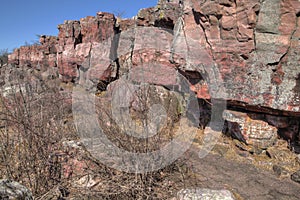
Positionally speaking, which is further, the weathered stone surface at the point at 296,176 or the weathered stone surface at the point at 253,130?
the weathered stone surface at the point at 253,130

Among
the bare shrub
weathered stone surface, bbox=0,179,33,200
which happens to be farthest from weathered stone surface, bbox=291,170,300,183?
weathered stone surface, bbox=0,179,33,200

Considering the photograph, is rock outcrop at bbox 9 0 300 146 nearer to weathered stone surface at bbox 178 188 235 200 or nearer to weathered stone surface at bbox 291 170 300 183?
weathered stone surface at bbox 291 170 300 183

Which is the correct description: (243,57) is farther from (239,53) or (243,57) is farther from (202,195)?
(202,195)

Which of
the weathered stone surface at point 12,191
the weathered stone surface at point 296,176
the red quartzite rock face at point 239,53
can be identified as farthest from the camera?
the red quartzite rock face at point 239,53

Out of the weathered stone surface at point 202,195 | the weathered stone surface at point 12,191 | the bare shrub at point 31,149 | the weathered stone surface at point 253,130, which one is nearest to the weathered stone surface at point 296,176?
the weathered stone surface at point 253,130

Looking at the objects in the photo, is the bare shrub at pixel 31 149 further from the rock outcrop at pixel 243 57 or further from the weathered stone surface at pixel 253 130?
the weathered stone surface at pixel 253 130

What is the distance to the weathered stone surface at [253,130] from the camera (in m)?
3.86

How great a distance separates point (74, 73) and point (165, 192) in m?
9.40

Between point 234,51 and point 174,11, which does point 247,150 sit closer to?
point 234,51

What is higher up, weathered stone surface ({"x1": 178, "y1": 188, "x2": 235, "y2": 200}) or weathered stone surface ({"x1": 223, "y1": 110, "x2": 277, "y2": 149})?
weathered stone surface ({"x1": 223, "y1": 110, "x2": 277, "y2": 149})

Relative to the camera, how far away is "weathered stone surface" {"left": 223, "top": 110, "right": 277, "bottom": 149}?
3.86 metres

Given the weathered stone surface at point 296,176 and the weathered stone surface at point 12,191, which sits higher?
the weathered stone surface at point 12,191

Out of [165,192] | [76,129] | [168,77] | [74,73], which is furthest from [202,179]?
[74,73]

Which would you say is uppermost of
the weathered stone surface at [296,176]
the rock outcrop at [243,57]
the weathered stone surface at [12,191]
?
the rock outcrop at [243,57]
